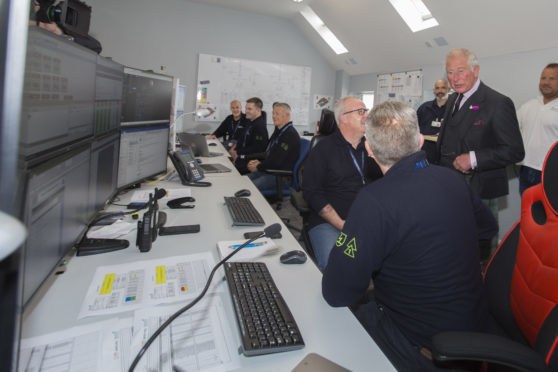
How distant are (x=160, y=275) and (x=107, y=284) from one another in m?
0.14

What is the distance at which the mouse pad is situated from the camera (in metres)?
0.66

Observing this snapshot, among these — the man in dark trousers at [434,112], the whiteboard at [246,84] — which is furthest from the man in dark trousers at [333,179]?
the whiteboard at [246,84]

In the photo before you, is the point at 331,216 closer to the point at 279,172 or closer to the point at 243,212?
the point at 243,212

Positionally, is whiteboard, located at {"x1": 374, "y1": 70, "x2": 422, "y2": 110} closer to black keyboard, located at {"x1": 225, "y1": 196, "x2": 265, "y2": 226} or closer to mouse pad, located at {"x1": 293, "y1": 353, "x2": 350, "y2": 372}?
black keyboard, located at {"x1": 225, "y1": 196, "x2": 265, "y2": 226}

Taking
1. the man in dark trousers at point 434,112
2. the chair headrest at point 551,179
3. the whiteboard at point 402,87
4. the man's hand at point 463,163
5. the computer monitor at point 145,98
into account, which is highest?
the whiteboard at point 402,87

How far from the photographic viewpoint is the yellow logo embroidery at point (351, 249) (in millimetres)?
934

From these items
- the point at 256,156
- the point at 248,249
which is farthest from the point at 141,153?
the point at 256,156

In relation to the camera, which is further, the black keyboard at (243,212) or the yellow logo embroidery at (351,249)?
the black keyboard at (243,212)

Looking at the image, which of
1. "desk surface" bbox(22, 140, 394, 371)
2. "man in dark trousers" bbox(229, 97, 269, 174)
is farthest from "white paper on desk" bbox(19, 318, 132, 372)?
"man in dark trousers" bbox(229, 97, 269, 174)

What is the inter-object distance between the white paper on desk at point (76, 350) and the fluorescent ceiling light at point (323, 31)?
614 centimetres

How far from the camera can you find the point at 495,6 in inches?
123

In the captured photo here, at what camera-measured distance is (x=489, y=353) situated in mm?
788

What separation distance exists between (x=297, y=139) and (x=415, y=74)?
2.87m

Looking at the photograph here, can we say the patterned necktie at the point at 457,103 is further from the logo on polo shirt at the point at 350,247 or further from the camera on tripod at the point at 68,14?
the camera on tripod at the point at 68,14
